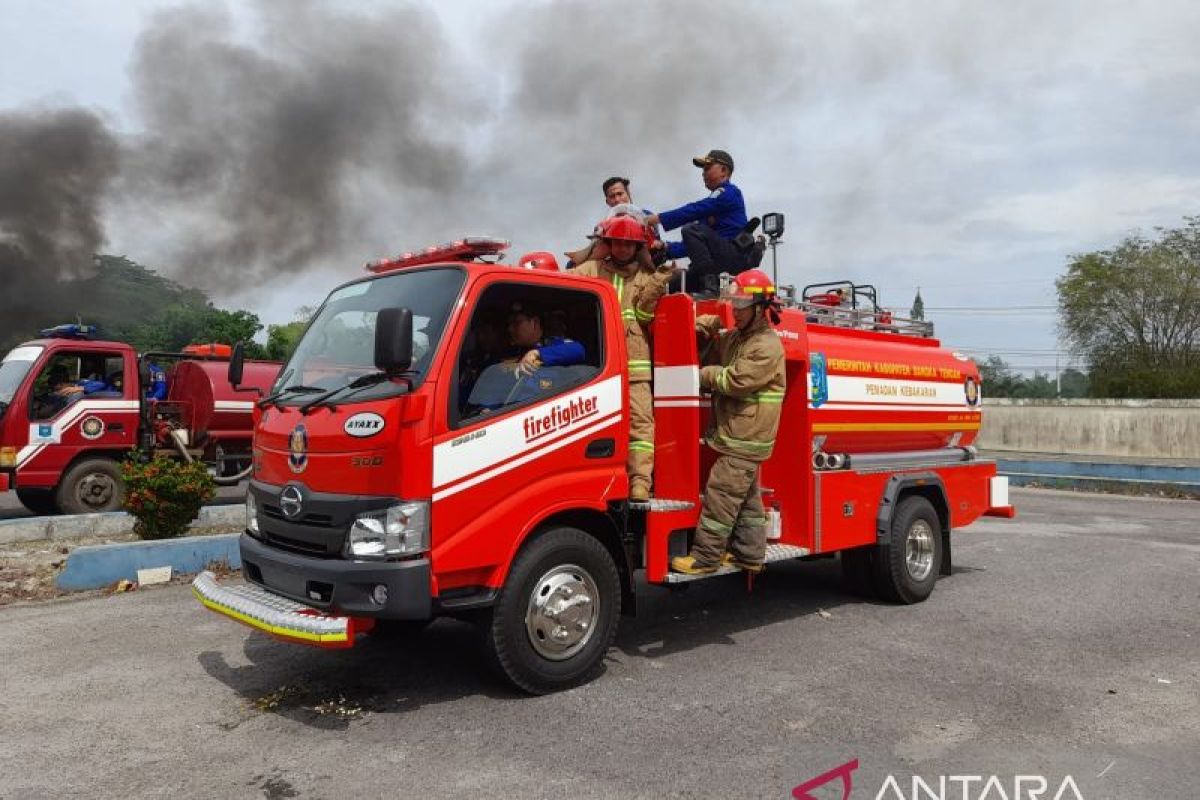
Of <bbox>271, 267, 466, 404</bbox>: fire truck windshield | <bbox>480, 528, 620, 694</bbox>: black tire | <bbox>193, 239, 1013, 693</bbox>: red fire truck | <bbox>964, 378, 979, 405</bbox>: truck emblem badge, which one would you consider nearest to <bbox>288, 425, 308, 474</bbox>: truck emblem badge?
<bbox>193, 239, 1013, 693</bbox>: red fire truck

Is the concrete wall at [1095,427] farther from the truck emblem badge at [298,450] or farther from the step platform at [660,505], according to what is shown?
the truck emblem badge at [298,450]

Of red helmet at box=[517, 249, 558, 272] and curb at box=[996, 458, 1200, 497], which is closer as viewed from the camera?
red helmet at box=[517, 249, 558, 272]

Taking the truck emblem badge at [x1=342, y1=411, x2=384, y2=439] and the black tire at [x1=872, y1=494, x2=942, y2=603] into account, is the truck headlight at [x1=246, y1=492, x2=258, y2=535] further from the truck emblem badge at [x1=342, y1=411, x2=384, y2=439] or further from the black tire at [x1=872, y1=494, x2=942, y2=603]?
the black tire at [x1=872, y1=494, x2=942, y2=603]

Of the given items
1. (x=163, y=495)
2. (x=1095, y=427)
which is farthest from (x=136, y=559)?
(x=1095, y=427)

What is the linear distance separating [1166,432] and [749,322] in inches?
1026

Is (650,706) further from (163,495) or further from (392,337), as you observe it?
(163,495)

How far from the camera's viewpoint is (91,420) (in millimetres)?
10461

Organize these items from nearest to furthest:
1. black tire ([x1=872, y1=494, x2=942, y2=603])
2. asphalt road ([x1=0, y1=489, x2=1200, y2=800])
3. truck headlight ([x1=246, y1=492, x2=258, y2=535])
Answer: asphalt road ([x1=0, y1=489, x2=1200, y2=800]) → truck headlight ([x1=246, y1=492, x2=258, y2=535]) → black tire ([x1=872, y1=494, x2=942, y2=603])

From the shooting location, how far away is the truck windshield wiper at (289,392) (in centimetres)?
458

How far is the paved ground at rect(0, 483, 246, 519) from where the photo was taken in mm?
11562

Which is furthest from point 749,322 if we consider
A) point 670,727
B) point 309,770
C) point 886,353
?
point 309,770

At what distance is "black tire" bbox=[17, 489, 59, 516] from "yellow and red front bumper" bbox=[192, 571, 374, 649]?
7.35m

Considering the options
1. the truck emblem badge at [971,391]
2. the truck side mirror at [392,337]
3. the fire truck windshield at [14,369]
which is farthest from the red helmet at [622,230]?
the fire truck windshield at [14,369]

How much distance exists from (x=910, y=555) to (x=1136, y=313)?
40.6 metres
